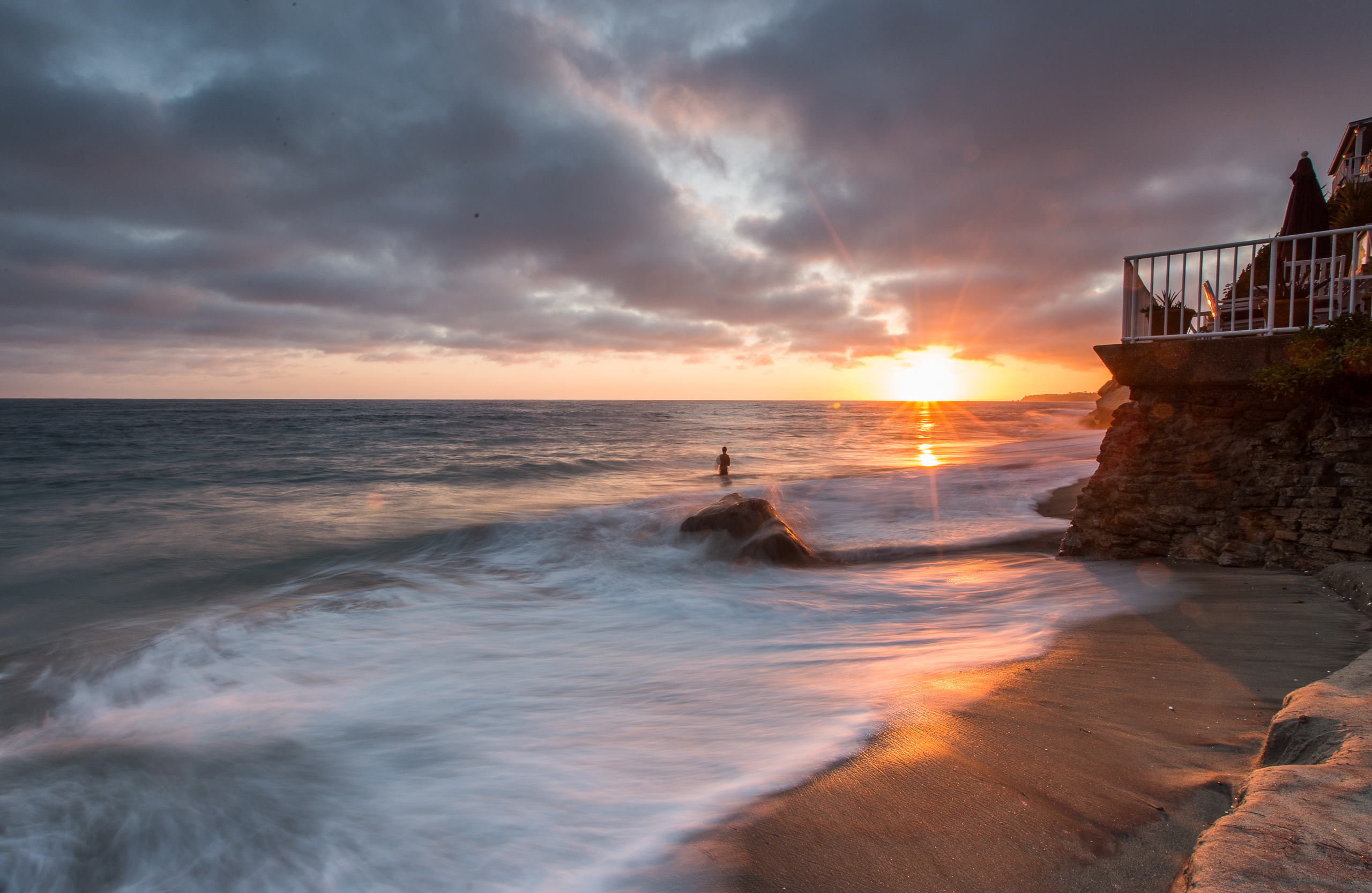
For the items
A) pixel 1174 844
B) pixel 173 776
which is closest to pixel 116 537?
pixel 173 776

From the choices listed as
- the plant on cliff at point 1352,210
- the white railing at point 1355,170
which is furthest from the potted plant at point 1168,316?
the white railing at point 1355,170

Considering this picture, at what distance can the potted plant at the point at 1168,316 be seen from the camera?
6.66 metres

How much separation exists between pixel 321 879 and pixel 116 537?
43.5ft

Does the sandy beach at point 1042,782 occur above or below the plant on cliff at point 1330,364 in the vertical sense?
below

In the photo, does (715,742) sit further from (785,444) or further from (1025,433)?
(1025,433)

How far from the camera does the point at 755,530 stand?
9500mm

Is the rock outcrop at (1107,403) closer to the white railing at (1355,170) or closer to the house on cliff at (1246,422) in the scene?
the white railing at (1355,170)

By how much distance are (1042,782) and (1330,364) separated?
220 inches

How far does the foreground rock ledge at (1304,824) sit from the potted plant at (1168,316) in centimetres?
535

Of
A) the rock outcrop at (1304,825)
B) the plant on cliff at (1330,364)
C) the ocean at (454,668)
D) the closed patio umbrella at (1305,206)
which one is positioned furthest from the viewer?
the closed patio umbrella at (1305,206)

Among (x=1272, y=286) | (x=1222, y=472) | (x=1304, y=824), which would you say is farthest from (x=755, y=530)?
(x=1304, y=824)

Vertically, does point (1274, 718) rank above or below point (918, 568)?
above

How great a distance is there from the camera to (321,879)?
291 cm

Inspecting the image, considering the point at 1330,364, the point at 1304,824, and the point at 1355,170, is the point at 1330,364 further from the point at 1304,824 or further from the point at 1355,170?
the point at 1355,170
